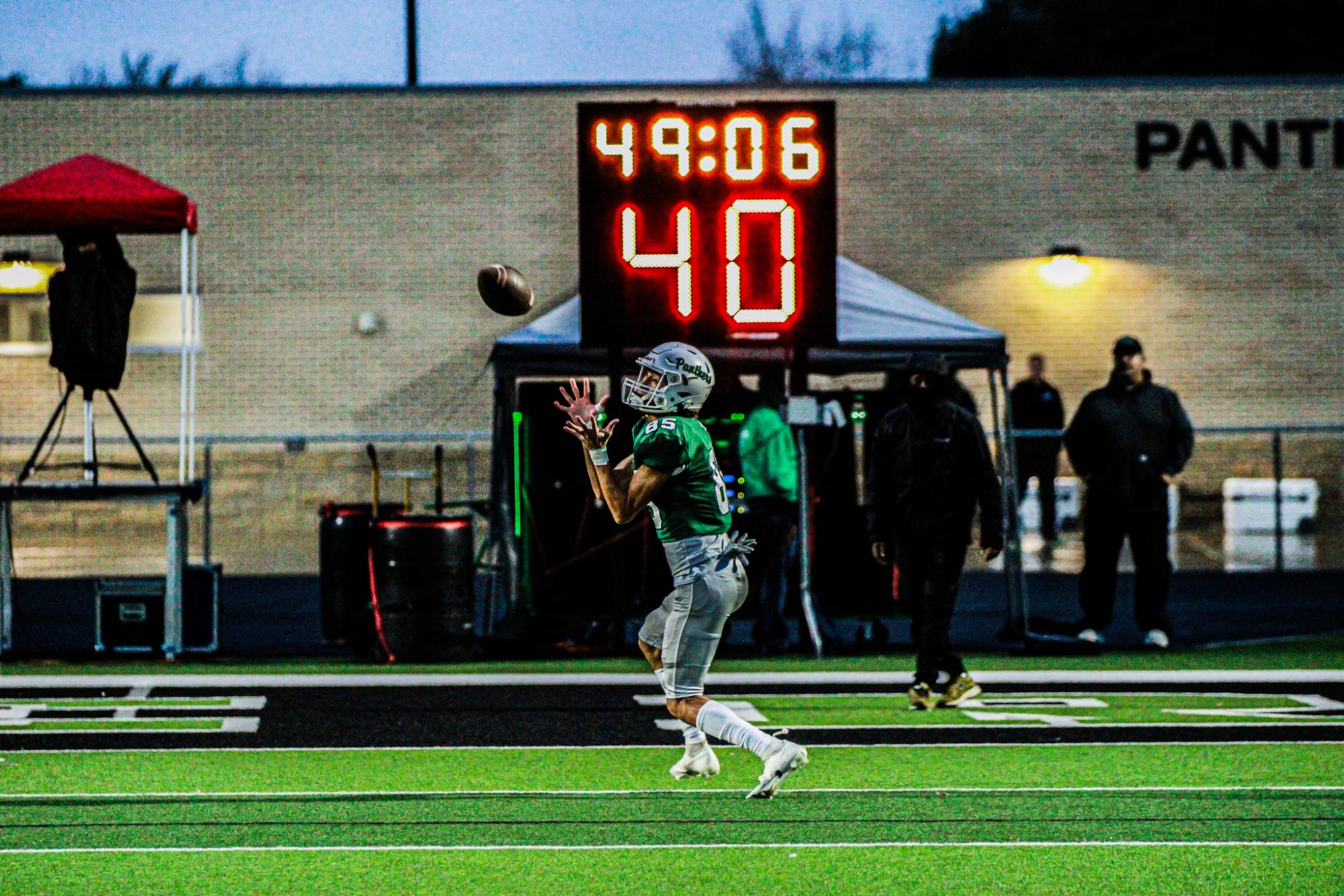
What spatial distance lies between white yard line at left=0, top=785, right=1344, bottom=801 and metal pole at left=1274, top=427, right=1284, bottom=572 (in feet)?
39.9

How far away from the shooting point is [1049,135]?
939 inches

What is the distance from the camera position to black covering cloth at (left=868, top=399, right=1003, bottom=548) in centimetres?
1003

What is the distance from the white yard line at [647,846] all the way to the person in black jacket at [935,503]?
3382 mm

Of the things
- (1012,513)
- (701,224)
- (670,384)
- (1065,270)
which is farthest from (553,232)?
(670,384)

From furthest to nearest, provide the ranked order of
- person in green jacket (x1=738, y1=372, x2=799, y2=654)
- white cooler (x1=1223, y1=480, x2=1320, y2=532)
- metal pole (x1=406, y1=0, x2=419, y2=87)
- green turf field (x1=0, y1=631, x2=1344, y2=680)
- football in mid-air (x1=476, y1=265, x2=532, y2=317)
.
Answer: metal pole (x1=406, y1=0, x2=419, y2=87), white cooler (x1=1223, y1=480, x2=1320, y2=532), person in green jacket (x1=738, y1=372, x2=799, y2=654), green turf field (x1=0, y1=631, x2=1344, y2=680), football in mid-air (x1=476, y1=265, x2=532, y2=317)

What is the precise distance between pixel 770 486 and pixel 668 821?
6233 mm

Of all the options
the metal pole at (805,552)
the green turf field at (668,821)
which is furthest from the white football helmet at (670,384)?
the metal pole at (805,552)

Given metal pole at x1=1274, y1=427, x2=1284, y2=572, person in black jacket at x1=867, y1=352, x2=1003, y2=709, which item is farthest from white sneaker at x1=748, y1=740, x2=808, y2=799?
metal pole at x1=1274, y1=427, x2=1284, y2=572

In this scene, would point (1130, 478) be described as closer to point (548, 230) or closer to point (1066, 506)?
point (1066, 506)

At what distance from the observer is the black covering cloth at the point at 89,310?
13.1 metres

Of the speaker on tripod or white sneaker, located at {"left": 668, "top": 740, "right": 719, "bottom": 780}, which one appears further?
the speaker on tripod

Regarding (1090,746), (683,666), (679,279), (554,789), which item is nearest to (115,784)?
Result: (554,789)

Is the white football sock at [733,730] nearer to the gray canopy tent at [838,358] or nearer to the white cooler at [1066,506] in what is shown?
the gray canopy tent at [838,358]

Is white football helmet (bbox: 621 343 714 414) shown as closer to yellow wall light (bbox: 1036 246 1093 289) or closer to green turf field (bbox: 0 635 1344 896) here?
green turf field (bbox: 0 635 1344 896)
